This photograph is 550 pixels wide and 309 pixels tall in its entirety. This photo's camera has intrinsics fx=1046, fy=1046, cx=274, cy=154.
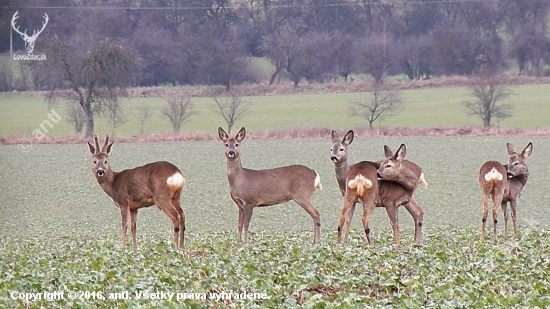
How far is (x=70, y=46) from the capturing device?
182ft

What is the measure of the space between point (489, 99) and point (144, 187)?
42639 mm

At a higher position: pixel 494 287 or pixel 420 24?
pixel 420 24

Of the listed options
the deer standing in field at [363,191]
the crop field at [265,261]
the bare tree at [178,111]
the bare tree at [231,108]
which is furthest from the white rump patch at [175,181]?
the bare tree at [231,108]

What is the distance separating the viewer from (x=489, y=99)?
2151 inches

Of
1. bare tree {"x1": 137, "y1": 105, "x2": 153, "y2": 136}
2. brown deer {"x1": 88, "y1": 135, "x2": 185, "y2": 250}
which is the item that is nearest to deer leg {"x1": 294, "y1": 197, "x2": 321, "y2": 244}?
brown deer {"x1": 88, "y1": 135, "x2": 185, "y2": 250}

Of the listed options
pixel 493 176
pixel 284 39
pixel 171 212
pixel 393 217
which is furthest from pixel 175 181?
pixel 284 39

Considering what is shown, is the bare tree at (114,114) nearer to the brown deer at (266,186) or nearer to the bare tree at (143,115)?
the bare tree at (143,115)

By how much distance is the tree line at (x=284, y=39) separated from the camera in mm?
55406

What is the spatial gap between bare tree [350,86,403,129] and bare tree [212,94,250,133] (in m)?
6.32

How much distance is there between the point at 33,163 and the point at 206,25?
29.4 metres

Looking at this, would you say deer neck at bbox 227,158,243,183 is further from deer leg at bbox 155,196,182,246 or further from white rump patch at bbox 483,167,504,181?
white rump patch at bbox 483,167,504,181

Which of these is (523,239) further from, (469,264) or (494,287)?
(494,287)

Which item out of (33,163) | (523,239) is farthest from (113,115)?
Result: (523,239)

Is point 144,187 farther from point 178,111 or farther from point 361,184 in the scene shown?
point 178,111
